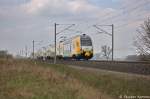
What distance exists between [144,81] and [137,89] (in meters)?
2.21

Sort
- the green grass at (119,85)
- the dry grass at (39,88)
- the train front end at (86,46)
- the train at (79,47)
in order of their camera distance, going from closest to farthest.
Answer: the dry grass at (39,88), the green grass at (119,85), the train at (79,47), the train front end at (86,46)

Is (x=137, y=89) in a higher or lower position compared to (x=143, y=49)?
lower

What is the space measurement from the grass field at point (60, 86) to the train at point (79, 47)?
34492 mm

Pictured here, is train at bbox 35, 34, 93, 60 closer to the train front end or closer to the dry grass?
the train front end

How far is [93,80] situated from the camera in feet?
98.8

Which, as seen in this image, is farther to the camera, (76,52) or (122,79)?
(76,52)

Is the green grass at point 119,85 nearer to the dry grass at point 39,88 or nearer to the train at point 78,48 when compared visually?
the dry grass at point 39,88

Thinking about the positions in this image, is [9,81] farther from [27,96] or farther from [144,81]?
[144,81]

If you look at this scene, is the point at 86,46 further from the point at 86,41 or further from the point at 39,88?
the point at 39,88

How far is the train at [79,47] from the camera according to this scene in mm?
67125

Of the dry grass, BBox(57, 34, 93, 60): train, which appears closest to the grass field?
the dry grass

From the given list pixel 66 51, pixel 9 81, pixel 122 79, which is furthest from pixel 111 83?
pixel 66 51

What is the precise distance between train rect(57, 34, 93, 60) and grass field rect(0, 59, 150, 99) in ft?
113

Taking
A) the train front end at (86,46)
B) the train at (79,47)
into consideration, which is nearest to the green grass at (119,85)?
the train at (79,47)
